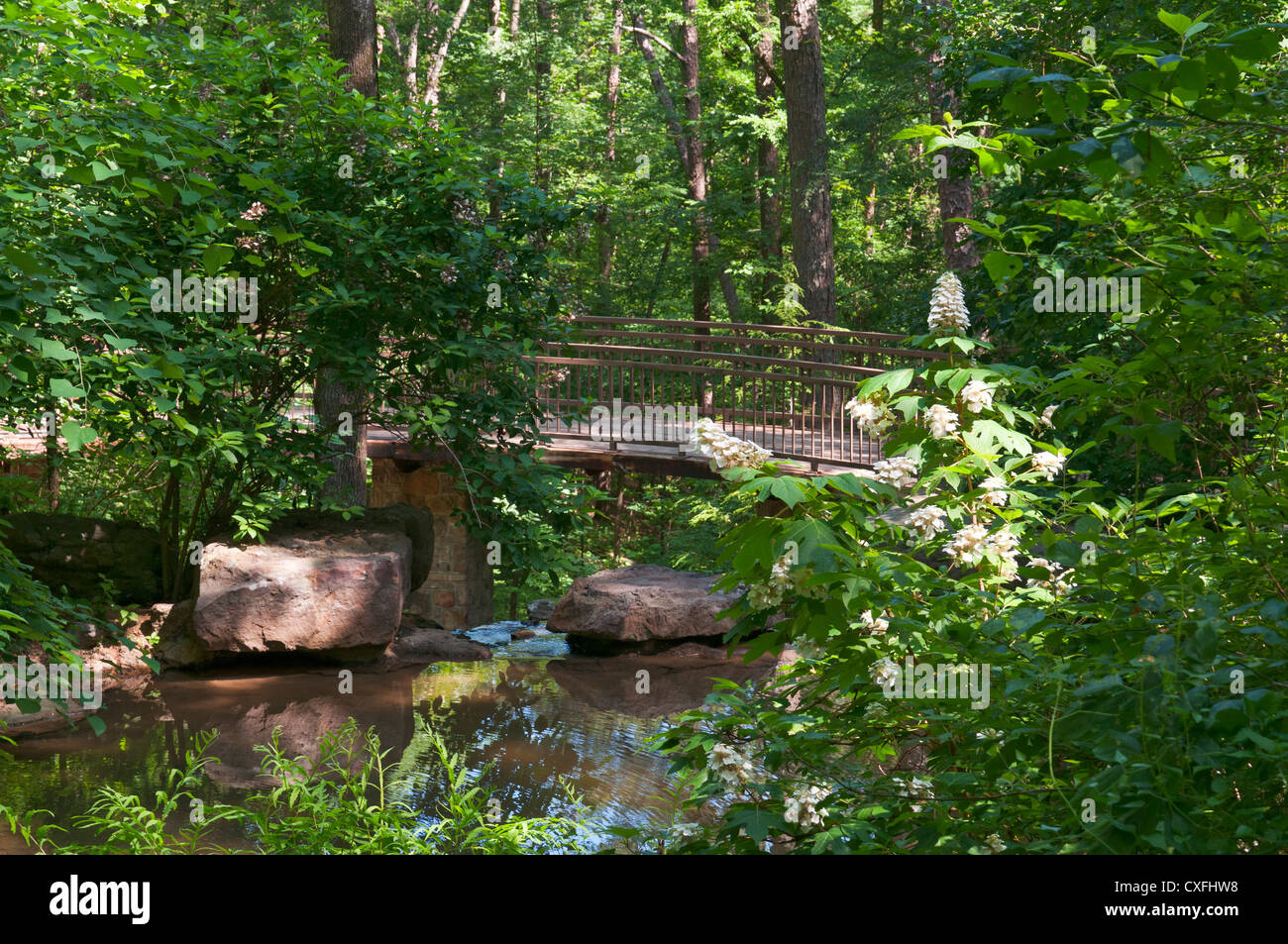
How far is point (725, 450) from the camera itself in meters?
2.37

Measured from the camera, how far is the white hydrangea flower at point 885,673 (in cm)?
242

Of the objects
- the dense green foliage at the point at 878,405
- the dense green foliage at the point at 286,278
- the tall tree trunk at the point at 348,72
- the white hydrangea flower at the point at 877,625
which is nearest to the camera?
the dense green foliage at the point at 878,405

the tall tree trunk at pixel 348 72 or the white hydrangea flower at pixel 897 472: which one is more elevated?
the tall tree trunk at pixel 348 72

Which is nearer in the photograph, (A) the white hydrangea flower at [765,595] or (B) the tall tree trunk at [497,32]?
(A) the white hydrangea flower at [765,595]

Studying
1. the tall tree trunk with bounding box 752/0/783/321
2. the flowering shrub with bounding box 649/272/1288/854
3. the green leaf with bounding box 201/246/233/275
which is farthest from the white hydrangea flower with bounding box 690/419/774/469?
the tall tree trunk with bounding box 752/0/783/321

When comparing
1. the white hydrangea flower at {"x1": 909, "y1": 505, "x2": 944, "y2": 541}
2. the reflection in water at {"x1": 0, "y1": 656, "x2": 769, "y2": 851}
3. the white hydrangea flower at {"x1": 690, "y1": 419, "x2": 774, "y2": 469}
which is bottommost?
the reflection in water at {"x1": 0, "y1": 656, "x2": 769, "y2": 851}

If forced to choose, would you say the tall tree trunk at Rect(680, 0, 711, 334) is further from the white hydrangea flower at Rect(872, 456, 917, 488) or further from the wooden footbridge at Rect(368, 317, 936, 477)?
the white hydrangea flower at Rect(872, 456, 917, 488)

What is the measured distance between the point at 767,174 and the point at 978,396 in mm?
16408

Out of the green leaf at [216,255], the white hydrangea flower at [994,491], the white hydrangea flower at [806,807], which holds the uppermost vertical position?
the green leaf at [216,255]

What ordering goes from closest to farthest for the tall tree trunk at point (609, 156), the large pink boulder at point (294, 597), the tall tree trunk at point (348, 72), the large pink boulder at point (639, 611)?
the large pink boulder at point (294, 597), the large pink boulder at point (639, 611), the tall tree trunk at point (348, 72), the tall tree trunk at point (609, 156)

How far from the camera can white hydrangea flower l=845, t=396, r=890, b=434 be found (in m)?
2.80

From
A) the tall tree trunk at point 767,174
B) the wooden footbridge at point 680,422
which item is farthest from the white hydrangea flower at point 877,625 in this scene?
the tall tree trunk at point 767,174

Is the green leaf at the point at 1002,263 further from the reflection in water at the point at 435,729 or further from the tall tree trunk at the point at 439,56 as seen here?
the tall tree trunk at the point at 439,56
